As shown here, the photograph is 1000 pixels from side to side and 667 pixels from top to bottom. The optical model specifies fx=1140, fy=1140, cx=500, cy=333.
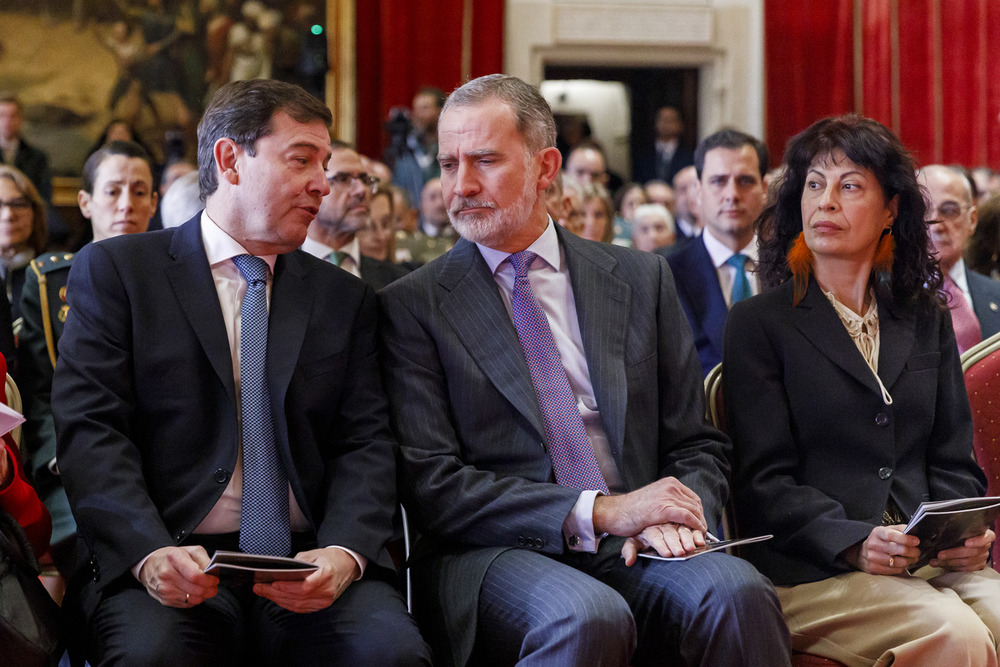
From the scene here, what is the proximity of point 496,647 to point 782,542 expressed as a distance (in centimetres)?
72

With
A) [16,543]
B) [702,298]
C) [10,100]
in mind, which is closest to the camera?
[16,543]

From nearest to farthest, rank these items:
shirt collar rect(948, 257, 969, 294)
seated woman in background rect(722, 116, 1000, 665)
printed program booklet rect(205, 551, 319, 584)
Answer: printed program booklet rect(205, 551, 319, 584) → seated woman in background rect(722, 116, 1000, 665) → shirt collar rect(948, 257, 969, 294)

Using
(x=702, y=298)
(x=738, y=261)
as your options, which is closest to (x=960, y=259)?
(x=738, y=261)

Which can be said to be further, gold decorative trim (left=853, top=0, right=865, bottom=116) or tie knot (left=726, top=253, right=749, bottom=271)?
gold decorative trim (left=853, top=0, right=865, bottom=116)

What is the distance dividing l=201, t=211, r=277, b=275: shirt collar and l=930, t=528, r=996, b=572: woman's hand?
1621 mm

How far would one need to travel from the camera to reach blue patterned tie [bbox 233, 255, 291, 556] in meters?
2.32

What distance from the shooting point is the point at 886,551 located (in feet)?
7.87

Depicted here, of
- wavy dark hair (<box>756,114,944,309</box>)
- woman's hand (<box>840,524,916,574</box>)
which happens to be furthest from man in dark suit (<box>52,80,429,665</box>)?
wavy dark hair (<box>756,114,944,309</box>)

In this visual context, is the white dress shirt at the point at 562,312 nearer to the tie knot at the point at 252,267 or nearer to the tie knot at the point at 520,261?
the tie knot at the point at 520,261

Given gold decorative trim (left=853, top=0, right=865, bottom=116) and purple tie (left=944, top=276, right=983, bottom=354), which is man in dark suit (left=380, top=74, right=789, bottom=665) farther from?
gold decorative trim (left=853, top=0, right=865, bottom=116)

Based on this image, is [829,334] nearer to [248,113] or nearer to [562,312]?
[562,312]

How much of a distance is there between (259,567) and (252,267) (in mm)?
773

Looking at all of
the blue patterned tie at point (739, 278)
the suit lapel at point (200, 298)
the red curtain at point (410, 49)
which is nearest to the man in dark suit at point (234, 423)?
the suit lapel at point (200, 298)

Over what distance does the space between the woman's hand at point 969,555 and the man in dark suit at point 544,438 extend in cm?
50
